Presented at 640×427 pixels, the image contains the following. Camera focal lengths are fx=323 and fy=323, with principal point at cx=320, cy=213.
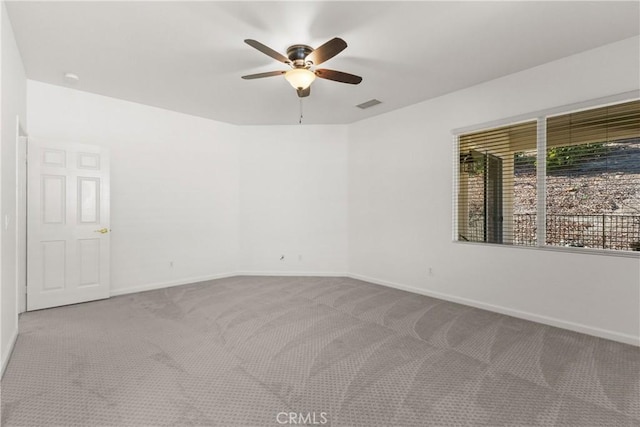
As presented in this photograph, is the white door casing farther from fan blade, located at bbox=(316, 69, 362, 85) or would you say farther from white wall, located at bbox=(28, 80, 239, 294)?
fan blade, located at bbox=(316, 69, 362, 85)

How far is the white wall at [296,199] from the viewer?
19.5 feet

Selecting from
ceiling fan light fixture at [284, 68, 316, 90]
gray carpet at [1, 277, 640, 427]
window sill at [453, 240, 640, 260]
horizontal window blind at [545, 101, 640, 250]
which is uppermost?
ceiling fan light fixture at [284, 68, 316, 90]

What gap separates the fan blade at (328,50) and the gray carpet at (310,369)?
2475 mm

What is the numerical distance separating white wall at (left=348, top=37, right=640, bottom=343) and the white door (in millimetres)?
3846

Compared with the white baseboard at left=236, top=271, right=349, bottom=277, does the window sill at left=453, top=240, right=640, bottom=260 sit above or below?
above

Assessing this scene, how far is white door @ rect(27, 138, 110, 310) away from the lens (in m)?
3.84

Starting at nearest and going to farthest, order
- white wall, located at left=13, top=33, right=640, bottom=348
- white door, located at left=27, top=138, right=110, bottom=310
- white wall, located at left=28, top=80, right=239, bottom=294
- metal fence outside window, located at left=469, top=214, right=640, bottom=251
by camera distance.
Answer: metal fence outside window, located at left=469, top=214, right=640, bottom=251
white wall, located at left=13, top=33, right=640, bottom=348
white door, located at left=27, top=138, right=110, bottom=310
white wall, located at left=28, top=80, right=239, bottom=294

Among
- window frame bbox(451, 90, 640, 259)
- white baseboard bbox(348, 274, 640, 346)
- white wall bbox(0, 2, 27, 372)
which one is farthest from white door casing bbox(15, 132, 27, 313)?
window frame bbox(451, 90, 640, 259)

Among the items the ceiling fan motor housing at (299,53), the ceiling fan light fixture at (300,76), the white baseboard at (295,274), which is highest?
the ceiling fan motor housing at (299,53)

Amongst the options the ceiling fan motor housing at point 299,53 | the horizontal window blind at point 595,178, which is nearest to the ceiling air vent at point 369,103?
the ceiling fan motor housing at point 299,53

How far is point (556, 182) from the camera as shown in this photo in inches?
138

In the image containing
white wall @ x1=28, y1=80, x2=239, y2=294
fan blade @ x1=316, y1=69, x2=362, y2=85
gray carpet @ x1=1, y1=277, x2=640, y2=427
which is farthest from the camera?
white wall @ x1=28, y1=80, x2=239, y2=294

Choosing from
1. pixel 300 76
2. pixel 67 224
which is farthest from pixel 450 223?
pixel 67 224

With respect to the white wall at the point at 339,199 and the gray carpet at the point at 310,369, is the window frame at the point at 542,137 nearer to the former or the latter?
the white wall at the point at 339,199
